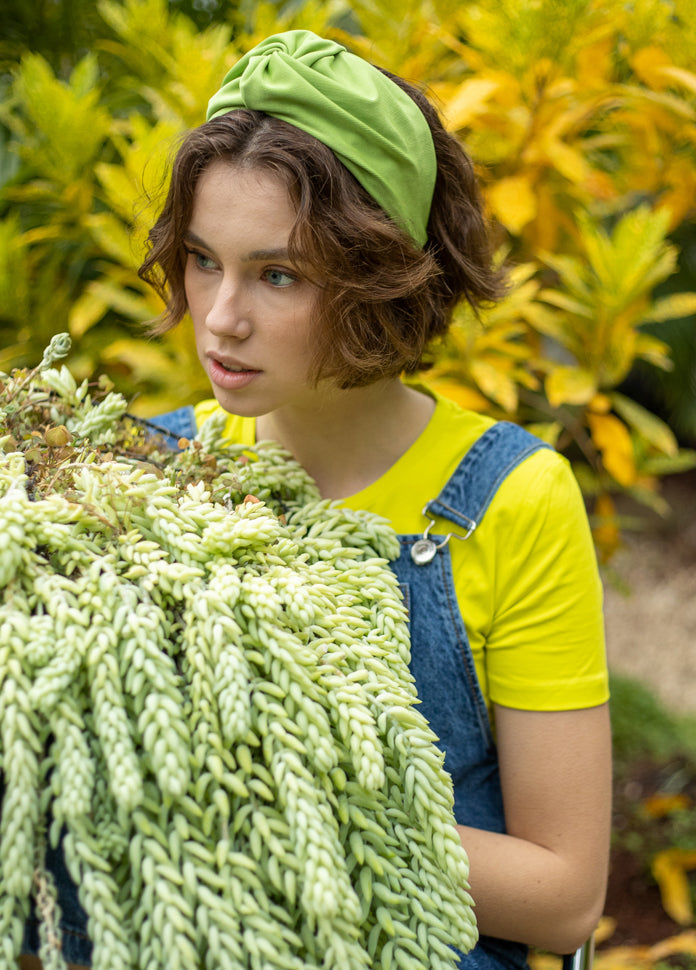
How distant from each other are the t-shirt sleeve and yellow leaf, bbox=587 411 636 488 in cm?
75

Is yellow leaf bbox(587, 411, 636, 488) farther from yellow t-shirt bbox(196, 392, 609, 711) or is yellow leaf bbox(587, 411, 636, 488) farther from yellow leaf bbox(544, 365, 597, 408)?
yellow t-shirt bbox(196, 392, 609, 711)

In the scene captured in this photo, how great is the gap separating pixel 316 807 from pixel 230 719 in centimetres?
11

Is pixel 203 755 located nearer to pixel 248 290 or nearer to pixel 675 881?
pixel 248 290

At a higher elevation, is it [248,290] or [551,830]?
[248,290]

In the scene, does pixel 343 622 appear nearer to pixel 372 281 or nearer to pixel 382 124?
pixel 372 281

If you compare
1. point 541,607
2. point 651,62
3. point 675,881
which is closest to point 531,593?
point 541,607

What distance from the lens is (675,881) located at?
245 cm

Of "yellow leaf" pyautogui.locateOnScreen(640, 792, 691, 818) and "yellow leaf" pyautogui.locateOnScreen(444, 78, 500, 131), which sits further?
"yellow leaf" pyautogui.locateOnScreen(640, 792, 691, 818)

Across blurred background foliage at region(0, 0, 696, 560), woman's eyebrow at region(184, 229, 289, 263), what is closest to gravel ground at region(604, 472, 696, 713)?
blurred background foliage at region(0, 0, 696, 560)

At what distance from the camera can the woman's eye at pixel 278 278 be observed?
44.4 inches

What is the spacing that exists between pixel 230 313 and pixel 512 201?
99 centimetres

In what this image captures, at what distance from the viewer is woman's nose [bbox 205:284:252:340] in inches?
43.6

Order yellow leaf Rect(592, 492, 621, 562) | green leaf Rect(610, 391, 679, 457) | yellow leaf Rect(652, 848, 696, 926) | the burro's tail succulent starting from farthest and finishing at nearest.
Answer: yellow leaf Rect(652, 848, 696, 926)
yellow leaf Rect(592, 492, 621, 562)
green leaf Rect(610, 391, 679, 457)
the burro's tail succulent

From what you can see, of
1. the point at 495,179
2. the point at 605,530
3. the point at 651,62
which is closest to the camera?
the point at 651,62
